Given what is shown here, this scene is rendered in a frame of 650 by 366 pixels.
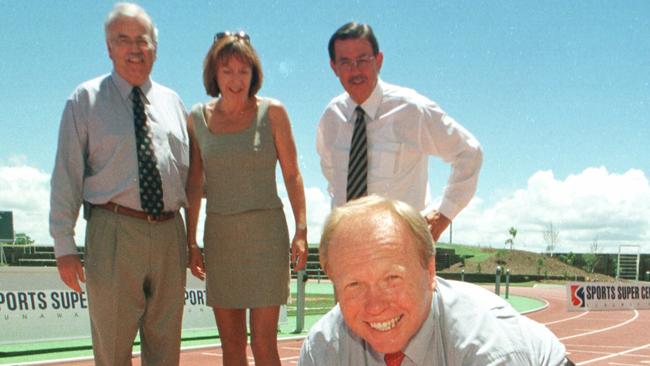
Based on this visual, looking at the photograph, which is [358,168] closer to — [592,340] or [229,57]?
[229,57]

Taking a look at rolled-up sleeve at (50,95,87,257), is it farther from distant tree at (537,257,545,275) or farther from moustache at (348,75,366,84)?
distant tree at (537,257,545,275)

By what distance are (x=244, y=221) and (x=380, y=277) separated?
5.31ft

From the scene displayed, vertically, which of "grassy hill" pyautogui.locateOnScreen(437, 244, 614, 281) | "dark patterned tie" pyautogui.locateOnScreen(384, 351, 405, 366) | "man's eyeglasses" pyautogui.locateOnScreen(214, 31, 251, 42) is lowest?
"grassy hill" pyautogui.locateOnScreen(437, 244, 614, 281)

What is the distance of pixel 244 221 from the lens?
3570mm

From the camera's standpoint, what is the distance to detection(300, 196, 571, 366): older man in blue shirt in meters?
2.02

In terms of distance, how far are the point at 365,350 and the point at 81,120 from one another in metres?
1.90

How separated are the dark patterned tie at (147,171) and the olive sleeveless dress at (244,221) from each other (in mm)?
264

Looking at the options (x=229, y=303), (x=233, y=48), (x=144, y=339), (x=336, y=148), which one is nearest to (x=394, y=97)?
(x=336, y=148)

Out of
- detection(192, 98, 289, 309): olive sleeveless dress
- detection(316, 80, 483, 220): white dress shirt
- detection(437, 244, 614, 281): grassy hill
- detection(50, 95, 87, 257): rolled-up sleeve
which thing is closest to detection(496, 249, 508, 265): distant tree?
detection(437, 244, 614, 281): grassy hill

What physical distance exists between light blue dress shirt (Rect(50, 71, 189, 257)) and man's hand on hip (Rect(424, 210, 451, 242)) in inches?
45.3

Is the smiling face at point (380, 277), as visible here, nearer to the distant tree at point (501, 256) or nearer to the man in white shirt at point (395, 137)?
the man in white shirt at point (395, 137)

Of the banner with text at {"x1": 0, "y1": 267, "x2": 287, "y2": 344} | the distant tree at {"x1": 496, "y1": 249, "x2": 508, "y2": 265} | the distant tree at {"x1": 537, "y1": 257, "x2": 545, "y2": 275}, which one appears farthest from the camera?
the distant tree at {"x1": 496, "y1": 249, "x2": 508, "y2": 265}

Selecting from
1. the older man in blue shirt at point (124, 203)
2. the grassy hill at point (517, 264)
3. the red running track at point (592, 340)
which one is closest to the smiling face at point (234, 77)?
the older man in blue shirt at point (124, 203)

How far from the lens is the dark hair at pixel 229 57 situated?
361cm
